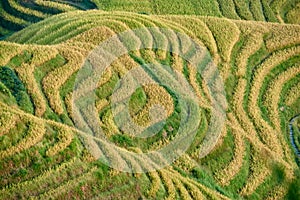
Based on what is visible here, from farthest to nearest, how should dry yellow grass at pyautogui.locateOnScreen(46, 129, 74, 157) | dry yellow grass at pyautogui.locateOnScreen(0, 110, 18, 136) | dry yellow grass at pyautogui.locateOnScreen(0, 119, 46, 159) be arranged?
dry yellow grass at pyautogui.locateOnScreen(46, 129, 74, 157)
dry yellow grass at pyautogui.locateOnScreen(0, 110, 18, 136)
dry yellow grass at pyautogui.locateOnScreen(0, 119, 46, 159)

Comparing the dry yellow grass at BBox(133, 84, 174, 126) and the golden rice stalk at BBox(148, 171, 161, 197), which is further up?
the dry yellow grass at BBox(133, 84, 174, 126)

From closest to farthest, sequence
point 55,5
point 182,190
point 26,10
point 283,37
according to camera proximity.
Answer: point 182,190 → point 283,37 → point 26,10 → point 55,5

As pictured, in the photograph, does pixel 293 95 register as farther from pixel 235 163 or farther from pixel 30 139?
pixel 30 139

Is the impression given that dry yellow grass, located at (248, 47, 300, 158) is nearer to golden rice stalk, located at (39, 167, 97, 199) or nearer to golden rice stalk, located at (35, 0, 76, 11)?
golden rice stalk, located at (39, 167, 97, 199)

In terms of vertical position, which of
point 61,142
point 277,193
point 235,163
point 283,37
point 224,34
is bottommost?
point 61,142

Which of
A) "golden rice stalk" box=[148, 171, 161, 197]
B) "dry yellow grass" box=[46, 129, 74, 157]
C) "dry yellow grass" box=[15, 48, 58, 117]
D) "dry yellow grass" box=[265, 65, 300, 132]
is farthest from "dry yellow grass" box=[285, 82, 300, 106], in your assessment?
"dry yellow grass" box=[46, 129, 74, 157]

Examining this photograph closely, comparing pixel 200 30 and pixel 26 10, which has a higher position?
pixel 200 30

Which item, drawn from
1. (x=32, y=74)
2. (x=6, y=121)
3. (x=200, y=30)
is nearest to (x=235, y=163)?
(x=200, y=30)

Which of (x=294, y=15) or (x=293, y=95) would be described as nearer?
(x=293, y=95)

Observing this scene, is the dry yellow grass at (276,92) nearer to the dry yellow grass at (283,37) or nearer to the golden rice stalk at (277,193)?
the dry yellow grass at (283,37)

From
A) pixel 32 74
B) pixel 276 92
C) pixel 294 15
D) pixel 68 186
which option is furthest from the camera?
pixel 294 15
